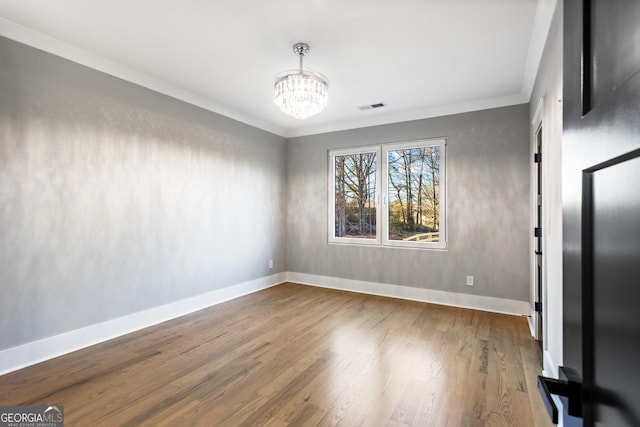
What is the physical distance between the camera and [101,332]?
3062 millimetres

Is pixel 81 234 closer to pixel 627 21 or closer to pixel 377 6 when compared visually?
pixel 377 6

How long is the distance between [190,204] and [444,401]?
3.36 m

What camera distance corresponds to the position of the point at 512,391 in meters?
2.23

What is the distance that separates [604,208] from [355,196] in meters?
4.66

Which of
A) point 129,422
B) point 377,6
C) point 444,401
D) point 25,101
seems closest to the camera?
point 129,422

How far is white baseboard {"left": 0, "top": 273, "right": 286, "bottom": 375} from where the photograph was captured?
100.0 inches

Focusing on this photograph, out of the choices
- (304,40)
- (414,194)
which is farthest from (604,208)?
(414,194)

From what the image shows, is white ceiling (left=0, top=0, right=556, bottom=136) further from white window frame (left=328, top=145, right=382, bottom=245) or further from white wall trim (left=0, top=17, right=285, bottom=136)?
white window frame (left=328, top=145, right=382, bottom=245)

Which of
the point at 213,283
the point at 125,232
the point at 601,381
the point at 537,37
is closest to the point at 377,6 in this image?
the point at 537,37

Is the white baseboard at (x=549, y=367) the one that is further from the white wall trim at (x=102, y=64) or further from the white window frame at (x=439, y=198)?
the white wall trim at (x=102, y=64)

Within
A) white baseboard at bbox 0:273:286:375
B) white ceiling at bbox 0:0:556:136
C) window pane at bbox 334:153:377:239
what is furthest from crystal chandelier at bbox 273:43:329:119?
white baseboard at bbox 0:273:286:375

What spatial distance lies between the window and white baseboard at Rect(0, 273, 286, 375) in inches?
82.3

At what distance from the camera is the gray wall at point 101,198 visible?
2543 millimetres

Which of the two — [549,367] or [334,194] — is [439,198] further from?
[549,367]
